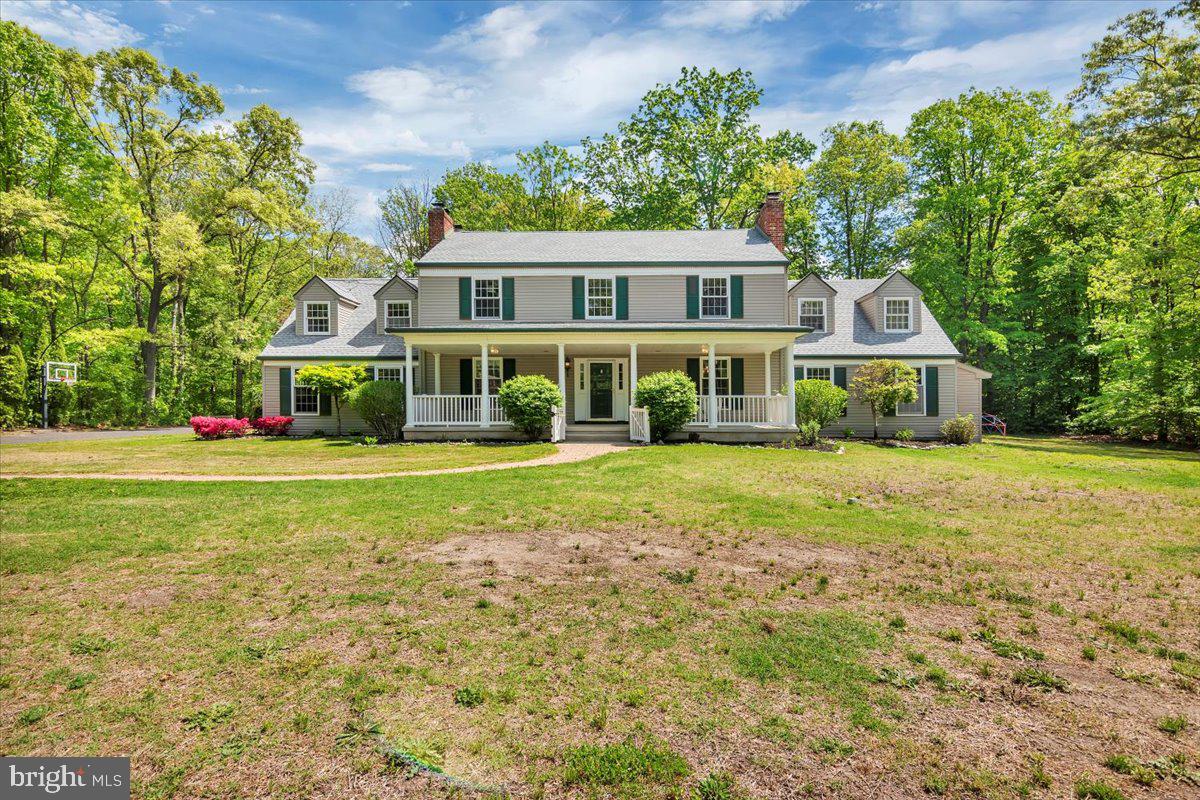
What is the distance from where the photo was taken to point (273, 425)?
65.8ft

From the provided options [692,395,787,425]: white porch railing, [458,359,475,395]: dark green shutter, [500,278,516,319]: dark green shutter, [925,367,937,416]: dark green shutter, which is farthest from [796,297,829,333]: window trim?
[458,359,475,395]: dark green shutter

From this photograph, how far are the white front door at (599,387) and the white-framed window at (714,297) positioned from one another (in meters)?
3.59

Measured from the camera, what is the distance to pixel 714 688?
340 centimetres

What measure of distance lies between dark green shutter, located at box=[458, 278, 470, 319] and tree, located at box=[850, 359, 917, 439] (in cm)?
1455

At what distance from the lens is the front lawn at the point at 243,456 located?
11.8 meters

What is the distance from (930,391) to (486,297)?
1734 cm

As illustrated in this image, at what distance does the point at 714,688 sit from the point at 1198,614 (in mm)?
4651

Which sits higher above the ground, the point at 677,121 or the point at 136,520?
the point at 677,121

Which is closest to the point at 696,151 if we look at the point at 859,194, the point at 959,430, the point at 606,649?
the point at 859,194

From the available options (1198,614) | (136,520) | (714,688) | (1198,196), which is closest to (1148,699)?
(1198,614)

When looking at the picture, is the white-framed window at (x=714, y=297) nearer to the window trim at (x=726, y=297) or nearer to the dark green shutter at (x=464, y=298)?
the window trim at (x=726, y=297)

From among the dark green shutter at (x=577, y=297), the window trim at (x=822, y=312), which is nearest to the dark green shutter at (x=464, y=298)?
the dark green shutter at (x=577, y=297)

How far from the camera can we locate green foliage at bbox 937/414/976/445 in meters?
18.7

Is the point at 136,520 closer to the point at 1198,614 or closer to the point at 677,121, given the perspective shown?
the point at 1198,614
